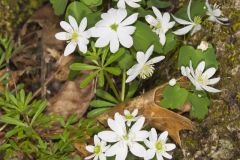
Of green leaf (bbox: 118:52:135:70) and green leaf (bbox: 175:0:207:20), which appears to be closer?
green leaf (bbox: 118:52:135:70)

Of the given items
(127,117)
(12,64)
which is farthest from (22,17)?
(127,117)

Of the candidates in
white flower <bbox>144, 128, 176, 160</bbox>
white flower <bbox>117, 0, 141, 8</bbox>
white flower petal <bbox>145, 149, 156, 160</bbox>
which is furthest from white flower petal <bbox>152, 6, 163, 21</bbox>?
white flower petal <bbox>145, 149, 156, 160</bbox>

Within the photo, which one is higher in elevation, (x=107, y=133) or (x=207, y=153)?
(x=107, y=133)

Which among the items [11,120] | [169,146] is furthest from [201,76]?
[11,120]

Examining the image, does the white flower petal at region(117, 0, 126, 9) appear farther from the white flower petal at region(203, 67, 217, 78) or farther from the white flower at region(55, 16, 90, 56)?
the white flower petal at region(203, 67, 217, 78)

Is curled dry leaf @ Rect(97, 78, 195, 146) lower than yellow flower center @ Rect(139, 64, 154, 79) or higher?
lower

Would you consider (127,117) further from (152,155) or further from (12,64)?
(12,64)

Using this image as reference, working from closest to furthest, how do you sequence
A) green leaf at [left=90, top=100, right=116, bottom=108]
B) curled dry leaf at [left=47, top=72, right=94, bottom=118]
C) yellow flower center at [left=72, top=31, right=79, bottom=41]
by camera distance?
yellow flower center at [left=72, top=31, right=79, bottom=41], green leaf at [left=90, top=100, right=116, bottom=108], curled dry leaf at [left=47, top=72, right=94, bottom=118]

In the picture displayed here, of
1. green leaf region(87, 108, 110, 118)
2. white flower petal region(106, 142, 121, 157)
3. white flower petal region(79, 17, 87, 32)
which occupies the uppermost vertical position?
white flower petal region(79, 17, 87, 32)
